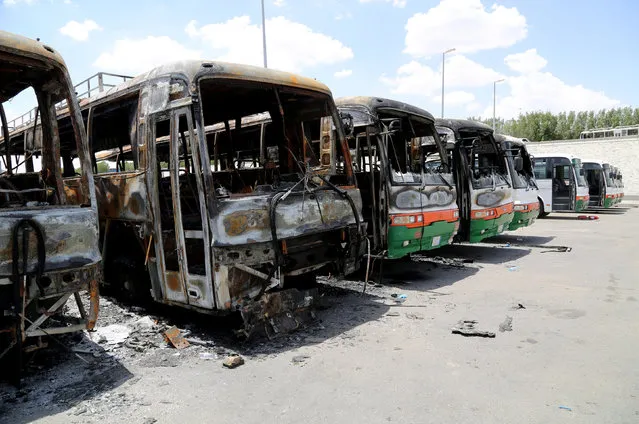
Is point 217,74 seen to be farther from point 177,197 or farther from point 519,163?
point 519,163

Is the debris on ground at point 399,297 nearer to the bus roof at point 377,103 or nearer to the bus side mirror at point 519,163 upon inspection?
the bus roof at point 377,103

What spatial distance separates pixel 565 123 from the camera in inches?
2351

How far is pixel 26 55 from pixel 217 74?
1.62 m

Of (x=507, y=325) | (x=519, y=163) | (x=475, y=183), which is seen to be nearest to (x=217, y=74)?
(x=507, y=325)

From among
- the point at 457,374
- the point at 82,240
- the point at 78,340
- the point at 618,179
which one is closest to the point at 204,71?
the point at 82,240

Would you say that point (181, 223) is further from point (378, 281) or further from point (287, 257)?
point (378, 281)

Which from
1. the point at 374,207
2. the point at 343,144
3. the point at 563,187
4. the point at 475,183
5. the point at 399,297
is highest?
the point at 343,144

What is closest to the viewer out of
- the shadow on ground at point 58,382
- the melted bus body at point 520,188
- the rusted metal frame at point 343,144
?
the shadow on ground at point 58,382

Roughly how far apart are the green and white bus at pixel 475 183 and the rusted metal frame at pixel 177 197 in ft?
19.0

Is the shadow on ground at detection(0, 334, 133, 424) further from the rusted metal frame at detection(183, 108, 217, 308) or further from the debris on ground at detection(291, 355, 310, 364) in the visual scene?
the debris on ground at detection(291, 355, 310, 364)

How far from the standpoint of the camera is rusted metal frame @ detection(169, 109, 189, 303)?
15.2ft

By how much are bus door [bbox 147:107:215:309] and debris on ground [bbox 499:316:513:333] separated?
304 centimetres

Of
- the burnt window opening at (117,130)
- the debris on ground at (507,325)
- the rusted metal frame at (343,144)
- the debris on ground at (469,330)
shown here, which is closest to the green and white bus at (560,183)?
the debris on ground at (507,325)

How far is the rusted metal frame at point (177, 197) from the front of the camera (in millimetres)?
4637
